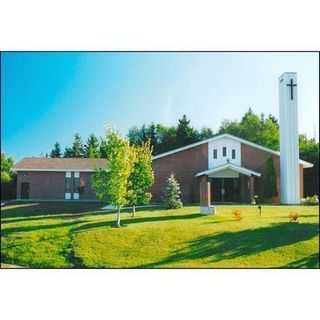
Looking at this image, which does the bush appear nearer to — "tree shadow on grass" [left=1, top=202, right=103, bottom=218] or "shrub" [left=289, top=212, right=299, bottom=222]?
"shrub" [left=289, top=212, right=299, bottom=222]

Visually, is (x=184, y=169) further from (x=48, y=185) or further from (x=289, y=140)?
(x=48, y=185)

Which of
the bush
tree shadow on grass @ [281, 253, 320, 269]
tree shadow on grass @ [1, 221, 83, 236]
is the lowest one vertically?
tree shadow on grass @ [281, 253, 320, 269]

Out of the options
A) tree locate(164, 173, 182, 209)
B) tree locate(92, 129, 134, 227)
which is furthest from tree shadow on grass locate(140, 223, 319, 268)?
tree locate(92, 129, 134, 227)

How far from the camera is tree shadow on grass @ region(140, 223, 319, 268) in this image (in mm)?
10234

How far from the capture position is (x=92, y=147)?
10.5m

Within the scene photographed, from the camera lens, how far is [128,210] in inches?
420

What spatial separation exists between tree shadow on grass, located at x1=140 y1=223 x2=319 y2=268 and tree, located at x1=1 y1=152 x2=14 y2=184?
3253 mm

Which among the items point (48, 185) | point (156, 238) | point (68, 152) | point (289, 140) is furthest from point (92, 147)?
point (289, 140)

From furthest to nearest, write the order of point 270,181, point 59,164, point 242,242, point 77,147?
point 270,181, point 59,164, point 77,147, point 242,242

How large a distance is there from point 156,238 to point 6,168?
10.5ft
